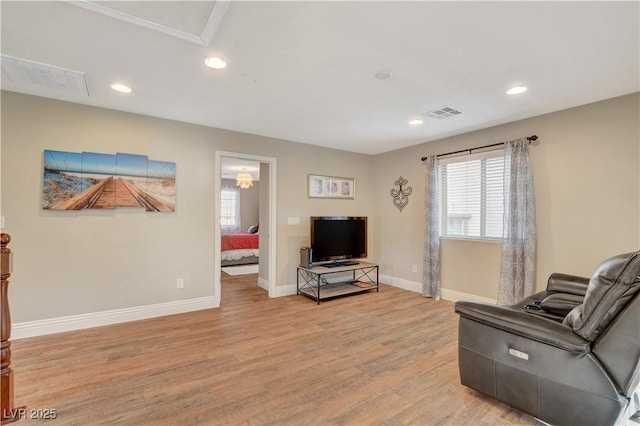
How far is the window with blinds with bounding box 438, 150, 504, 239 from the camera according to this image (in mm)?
4016

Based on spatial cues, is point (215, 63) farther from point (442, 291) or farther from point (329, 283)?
point (442, 291)

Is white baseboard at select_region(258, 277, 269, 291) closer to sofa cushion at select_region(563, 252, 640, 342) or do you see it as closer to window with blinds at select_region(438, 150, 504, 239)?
window with blinds at select_region(438, 150, 504, 239)

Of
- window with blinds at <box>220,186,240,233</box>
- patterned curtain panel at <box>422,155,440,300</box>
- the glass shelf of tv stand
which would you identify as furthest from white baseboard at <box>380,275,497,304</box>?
window with blinds at <box>220,186,240,233</box>

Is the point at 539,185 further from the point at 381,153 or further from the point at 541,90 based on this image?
the point at 381,153

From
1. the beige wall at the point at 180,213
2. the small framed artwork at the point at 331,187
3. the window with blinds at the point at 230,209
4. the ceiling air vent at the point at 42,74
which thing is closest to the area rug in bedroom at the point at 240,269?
the beige wall at the point at 180,213

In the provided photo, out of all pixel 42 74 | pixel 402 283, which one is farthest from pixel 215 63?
pixel 402 283

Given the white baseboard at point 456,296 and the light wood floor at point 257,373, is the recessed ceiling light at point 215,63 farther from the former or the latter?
the white baseboard at point 456,296

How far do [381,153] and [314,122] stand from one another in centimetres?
225

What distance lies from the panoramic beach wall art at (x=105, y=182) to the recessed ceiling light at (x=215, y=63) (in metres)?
1.84

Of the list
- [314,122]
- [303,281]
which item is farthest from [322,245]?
[314,122]

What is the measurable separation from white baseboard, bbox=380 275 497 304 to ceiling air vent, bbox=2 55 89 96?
5098 mm

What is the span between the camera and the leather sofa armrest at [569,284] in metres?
2.72

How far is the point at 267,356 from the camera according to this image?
2.66 m

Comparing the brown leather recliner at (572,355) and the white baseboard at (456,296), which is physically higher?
the brown leather recliner at (572,355)
